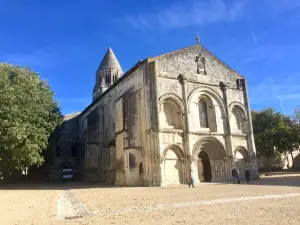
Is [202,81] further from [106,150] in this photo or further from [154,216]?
[154,216]

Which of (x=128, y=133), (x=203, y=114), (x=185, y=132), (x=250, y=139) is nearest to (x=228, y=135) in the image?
(x=203, y=114)

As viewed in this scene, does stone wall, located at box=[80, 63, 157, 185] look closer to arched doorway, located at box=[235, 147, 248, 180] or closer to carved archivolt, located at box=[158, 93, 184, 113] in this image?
carved archivolt, located at box=[158, 93, 184, 113]

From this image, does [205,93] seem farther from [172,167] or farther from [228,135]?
[172,167]

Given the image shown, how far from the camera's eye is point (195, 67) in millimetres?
25469

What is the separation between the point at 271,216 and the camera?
7480 millimetres

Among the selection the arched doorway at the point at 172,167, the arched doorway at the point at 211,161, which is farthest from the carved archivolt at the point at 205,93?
the arched doorway at the point at 172,167

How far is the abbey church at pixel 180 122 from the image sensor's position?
2141 centimetres

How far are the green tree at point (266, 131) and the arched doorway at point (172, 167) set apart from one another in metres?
22.3

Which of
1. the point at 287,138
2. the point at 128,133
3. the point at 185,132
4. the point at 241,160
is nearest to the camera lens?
the point at 185,132

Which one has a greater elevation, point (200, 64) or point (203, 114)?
point (200, 64)

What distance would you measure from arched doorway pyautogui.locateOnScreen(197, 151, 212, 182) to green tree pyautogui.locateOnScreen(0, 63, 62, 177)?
1369cm

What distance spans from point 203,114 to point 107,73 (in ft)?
93.4

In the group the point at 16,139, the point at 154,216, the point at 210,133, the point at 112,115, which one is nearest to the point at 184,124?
the point at 210,133

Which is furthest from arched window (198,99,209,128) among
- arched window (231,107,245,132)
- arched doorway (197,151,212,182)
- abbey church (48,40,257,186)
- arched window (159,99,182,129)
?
arched window (231,107,245,132)
